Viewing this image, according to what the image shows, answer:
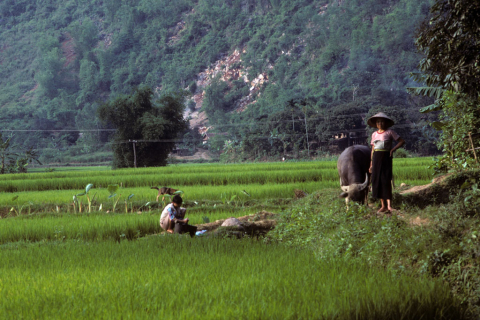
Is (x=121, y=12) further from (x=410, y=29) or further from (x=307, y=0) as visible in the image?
(x=410, y=29)

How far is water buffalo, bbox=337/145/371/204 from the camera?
21.8 ft

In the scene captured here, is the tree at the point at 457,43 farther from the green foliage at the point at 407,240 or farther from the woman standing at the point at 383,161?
the green foliage at the point at 407,240

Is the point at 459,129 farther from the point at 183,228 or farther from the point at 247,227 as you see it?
the point at 183,228

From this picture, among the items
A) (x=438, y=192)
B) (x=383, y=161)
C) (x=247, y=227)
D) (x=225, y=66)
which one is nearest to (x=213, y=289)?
(x=247, y=227)

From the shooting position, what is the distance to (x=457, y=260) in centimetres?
389

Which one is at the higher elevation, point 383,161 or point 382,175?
point 383,161

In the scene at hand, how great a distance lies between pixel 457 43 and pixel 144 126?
68.7 ft

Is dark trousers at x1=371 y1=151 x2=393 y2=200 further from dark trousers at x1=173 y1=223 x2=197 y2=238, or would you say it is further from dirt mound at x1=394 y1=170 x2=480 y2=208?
dark trousers at x1=173 y1=223 x2=197 y2=238

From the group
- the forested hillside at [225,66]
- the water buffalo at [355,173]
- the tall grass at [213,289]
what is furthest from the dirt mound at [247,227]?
the forested hillside at [225,66]

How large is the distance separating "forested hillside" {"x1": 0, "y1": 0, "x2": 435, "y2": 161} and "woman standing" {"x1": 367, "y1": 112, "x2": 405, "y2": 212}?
28.4 metres

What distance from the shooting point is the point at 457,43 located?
6.10 m

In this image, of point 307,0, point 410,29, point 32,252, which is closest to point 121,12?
point 307,0

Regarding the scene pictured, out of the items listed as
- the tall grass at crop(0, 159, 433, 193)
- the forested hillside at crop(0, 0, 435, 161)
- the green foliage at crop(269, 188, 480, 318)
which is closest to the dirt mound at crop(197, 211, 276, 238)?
the green foliage at crop(269, 188, 480, 318)

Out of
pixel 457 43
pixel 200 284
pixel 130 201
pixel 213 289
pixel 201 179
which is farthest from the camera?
pixel 201 179
